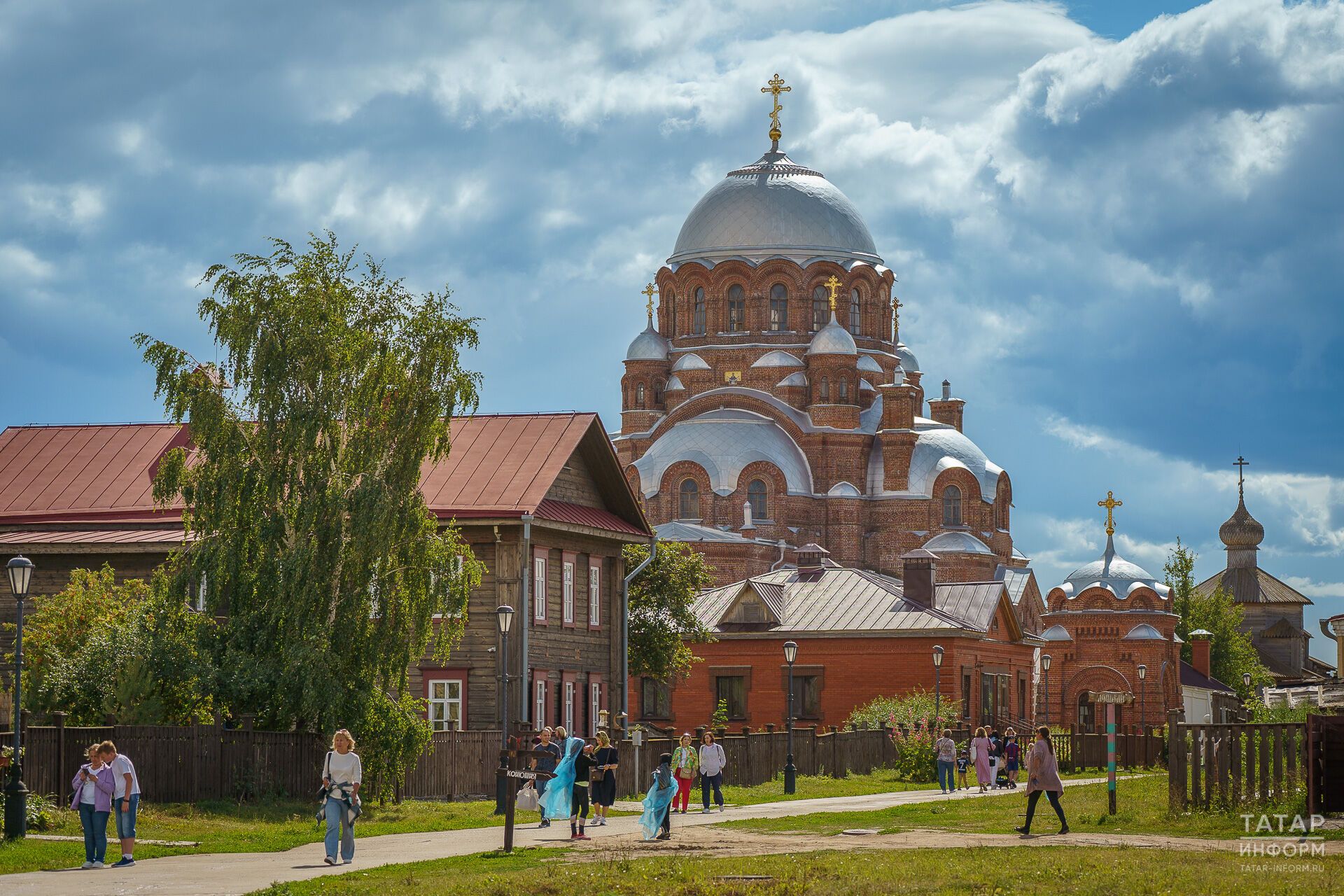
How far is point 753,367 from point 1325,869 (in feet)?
217

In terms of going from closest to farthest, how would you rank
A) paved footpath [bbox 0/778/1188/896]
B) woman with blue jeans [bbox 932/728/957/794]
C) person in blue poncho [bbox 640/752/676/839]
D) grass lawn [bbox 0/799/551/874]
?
paved footpath [bbox 0/778/1188/896], grass lawn [bbox 0/799/551/874], person in blue poncho [bbox 640/752/676/839], woman with blue jeans [bbox 932/728/957/794]

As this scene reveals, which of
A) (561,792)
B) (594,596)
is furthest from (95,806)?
(594,596)

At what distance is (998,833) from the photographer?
23.4m

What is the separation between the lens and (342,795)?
20203 millimetres

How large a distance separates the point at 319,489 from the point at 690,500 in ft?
162

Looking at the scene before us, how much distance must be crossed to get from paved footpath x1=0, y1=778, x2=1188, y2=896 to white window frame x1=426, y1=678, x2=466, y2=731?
9389 millimetres

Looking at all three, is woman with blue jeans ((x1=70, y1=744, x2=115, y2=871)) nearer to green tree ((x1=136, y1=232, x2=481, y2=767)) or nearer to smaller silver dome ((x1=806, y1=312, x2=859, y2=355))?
green tree ((x1=136, y1=232, x2=481, y2=767))

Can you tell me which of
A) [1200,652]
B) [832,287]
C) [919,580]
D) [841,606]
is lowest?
[1200,652]

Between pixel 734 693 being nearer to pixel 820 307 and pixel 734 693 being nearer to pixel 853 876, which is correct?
pixel 820 307

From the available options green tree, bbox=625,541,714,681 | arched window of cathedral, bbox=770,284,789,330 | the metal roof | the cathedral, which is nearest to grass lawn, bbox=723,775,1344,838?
green tree, bbox=625,541,714,681

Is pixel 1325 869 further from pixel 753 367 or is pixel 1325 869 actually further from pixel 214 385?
pixel 753 367

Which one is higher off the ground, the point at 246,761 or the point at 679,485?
the point at 679,485

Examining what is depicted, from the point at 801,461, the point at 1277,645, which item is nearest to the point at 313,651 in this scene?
the point at 801,461

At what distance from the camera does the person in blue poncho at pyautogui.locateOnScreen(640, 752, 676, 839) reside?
2261 cm
